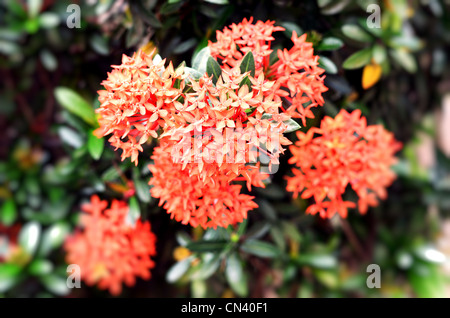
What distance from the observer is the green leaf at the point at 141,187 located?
2.81 feet

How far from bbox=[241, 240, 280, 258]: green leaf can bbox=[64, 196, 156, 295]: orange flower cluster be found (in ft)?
0.79

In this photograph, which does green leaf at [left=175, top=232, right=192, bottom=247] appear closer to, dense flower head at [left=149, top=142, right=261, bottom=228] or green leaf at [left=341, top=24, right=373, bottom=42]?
dense flower head at [left=149, top=142, right=261, bottom=228]

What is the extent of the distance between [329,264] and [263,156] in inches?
23.8

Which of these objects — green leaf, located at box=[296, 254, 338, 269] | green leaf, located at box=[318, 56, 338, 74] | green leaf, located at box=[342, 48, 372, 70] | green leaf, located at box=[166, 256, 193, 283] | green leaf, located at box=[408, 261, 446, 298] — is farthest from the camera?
green leaf, located at box=[408, 261, 446, 298]

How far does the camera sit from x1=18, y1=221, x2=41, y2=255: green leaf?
1.21 metres

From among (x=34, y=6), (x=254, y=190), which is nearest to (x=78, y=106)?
(x=34, y=6)

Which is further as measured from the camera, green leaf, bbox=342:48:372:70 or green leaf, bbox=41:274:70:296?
green leaf, bbox=41:274:70:296

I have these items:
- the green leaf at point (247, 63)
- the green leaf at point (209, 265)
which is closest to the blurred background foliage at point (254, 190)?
the green leaf at point (209, 265)

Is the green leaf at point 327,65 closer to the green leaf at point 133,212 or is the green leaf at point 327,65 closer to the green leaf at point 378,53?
the green leaf at point 378,53

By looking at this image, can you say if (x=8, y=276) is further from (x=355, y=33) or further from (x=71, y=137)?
(x=355, y=33)

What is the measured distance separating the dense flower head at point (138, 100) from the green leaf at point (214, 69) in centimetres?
5

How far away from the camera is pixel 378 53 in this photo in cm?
100

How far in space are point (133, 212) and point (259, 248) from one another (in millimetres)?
335

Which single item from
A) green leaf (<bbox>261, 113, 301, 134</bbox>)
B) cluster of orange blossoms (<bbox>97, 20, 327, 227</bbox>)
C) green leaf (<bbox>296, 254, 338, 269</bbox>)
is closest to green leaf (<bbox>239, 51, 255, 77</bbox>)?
cluster of orange blossoms (<bbox>97, 20, 327, 227</bbox>)
